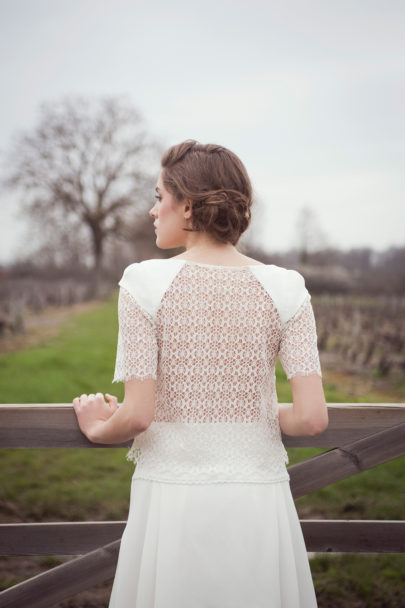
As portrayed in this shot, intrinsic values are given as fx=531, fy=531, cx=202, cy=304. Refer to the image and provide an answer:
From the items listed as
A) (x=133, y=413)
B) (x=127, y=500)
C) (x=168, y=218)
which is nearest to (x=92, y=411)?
(x=133, y=413)

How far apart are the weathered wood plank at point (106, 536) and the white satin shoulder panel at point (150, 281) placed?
1237mm

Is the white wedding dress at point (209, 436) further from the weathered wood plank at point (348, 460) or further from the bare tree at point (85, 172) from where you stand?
the bare tree at point (85, 172)

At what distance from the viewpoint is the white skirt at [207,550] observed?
141cm

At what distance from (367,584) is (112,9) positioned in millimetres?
16712

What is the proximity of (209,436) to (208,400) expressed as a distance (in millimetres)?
100

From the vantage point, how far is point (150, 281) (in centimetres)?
140

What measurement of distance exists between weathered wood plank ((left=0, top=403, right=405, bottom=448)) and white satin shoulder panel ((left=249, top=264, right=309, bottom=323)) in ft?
2.18

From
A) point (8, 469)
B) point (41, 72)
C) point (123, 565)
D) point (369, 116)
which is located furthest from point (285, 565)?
point (41, 72)

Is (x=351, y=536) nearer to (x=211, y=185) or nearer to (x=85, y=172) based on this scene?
(x=211, y=185)

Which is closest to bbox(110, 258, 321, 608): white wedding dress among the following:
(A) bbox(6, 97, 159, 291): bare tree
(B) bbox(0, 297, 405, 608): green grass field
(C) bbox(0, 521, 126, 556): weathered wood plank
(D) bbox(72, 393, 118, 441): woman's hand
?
(D) bbox(72, 393, 118, 441): woman's hand

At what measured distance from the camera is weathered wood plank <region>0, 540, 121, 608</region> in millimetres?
1982

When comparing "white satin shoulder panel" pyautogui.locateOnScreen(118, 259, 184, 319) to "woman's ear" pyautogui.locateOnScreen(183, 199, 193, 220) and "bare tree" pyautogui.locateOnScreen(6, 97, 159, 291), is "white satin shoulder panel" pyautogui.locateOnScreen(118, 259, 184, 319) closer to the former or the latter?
"woman's ear" pyautogui.locateOnScreen(183, 199, 193, 220)

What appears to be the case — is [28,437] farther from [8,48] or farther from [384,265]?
[8,48]

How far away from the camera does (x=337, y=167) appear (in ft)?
58.3
